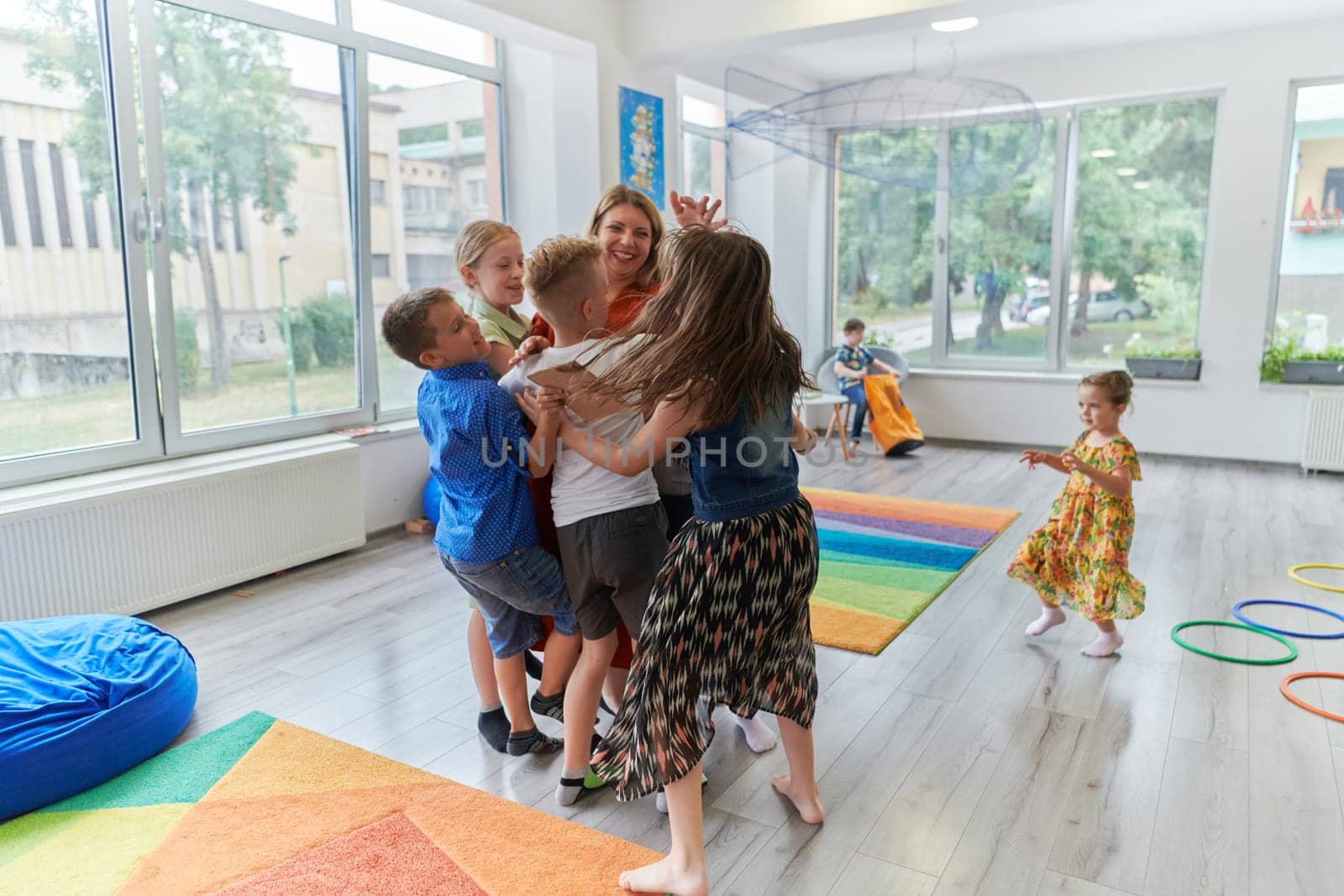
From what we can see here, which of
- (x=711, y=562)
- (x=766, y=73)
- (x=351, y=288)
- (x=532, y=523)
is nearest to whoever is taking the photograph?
(x=711, y=562)

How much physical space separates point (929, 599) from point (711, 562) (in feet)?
6.96

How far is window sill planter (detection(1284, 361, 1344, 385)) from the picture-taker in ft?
20.0

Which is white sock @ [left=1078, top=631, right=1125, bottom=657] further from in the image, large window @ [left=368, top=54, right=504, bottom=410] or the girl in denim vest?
large window @ [left=368, top=54, right=504, bottom=410]

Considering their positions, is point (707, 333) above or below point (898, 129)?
below

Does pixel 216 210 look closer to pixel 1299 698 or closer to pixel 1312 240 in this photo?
pixel 1299 698

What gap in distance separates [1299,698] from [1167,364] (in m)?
4.28

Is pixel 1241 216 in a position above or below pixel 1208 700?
above

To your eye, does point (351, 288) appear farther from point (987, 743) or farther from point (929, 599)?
point (987, 743)

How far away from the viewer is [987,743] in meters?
2.56

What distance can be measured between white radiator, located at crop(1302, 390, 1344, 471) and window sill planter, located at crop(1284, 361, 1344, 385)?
225mm

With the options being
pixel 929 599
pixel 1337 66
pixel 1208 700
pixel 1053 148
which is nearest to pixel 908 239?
pixel 1053 148

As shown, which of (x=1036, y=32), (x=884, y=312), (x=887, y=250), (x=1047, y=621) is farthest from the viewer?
(x=884, y=312)

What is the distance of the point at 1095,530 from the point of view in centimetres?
313

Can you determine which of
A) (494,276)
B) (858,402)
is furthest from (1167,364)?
(494,276)
